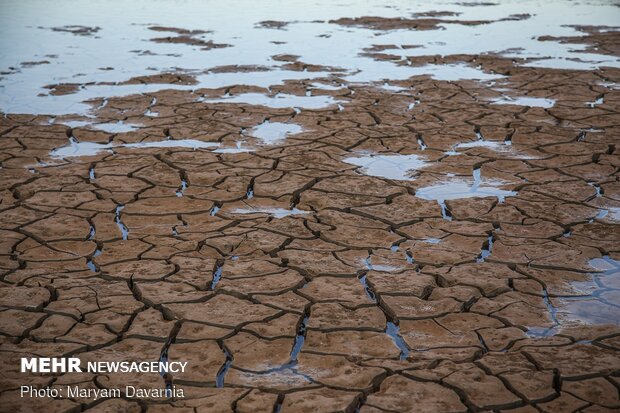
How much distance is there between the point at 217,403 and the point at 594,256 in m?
2.33

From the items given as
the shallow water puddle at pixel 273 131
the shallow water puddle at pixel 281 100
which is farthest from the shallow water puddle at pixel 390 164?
the shallow water puddle at pixel 281 100

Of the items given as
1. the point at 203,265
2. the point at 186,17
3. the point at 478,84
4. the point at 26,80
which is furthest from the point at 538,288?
Result: the point at 186,17

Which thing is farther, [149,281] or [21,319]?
[149,281]

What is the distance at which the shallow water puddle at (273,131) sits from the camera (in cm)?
638

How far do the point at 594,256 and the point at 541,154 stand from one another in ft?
6.33

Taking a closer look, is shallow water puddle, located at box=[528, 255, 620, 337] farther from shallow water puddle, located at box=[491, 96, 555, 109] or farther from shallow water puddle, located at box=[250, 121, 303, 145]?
shallow water puddle, located at box=[491, 96, 555, 109]

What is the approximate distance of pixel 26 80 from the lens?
29.0 feet

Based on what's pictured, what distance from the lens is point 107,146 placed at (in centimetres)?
620

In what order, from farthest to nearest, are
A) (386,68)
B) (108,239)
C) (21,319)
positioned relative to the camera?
(386,68), (108,239), (21,319)

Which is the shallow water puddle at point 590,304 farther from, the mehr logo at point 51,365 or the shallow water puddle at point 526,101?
the shallow water puddle at point 526,101

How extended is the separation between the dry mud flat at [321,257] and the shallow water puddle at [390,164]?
0.08 ft

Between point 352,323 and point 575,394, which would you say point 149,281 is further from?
point 575,394

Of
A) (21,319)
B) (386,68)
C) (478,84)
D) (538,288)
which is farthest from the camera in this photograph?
(386,68)

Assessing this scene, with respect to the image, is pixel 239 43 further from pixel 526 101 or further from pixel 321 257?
pixel 321 257
